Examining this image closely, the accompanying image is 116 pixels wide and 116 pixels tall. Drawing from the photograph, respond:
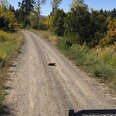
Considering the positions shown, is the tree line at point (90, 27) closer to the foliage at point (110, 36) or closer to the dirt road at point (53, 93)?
the foliage at point (110, 36)

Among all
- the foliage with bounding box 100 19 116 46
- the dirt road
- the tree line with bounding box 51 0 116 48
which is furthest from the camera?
the tree line with bounding box 51 0 116 48

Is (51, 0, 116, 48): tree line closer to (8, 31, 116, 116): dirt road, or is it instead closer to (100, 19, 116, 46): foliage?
(100, 19, 116, 46): foliage

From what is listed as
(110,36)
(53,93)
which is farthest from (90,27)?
(53,93)

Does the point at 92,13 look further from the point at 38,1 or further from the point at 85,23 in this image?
the point at 38,1

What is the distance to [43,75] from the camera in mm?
9688

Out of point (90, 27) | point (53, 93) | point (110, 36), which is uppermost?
point (90, 27)

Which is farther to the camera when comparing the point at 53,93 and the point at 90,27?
the point at 90,27

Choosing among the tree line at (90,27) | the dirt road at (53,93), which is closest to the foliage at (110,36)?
the tree line at (90,27)

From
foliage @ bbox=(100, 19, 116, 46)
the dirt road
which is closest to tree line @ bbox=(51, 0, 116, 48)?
foliage @ bbox=(100, 19, 116, 46)

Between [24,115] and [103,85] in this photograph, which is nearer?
[24,115]

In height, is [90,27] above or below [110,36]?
above

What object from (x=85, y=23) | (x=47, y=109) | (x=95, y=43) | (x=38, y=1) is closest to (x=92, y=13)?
(x=85, y=23)

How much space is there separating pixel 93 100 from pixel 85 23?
14127 millimetres

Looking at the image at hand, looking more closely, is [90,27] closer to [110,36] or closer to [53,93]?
[110,36]
